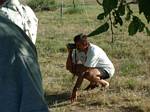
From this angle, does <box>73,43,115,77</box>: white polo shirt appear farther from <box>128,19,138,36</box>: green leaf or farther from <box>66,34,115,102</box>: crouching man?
<box>128,19,138,36</box>: green leaf

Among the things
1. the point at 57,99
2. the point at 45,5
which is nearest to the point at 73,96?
the point at 57,99

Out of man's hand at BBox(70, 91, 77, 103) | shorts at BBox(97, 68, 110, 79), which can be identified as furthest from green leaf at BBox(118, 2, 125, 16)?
shorts at BBox(97, 68, 110, 79)

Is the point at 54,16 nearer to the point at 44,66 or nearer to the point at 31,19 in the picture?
the point at 44,66

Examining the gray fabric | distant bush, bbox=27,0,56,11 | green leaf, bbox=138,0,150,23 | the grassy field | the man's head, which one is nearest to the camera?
the gray fabric

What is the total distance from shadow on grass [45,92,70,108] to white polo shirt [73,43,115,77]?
0.52 metres

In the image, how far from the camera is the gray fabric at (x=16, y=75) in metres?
2.14

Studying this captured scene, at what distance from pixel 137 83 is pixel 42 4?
11514mm

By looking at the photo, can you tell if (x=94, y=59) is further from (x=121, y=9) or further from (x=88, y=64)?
(x=121, y=9)

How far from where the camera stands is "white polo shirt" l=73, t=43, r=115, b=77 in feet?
26.7

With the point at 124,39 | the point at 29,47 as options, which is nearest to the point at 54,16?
the point at 124,39

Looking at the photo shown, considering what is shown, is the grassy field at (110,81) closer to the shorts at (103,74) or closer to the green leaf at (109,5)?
the shorts at (103,74)

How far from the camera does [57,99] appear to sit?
26.9ft

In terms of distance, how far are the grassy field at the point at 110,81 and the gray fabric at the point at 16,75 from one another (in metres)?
5.35

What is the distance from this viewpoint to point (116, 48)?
11.7 m
